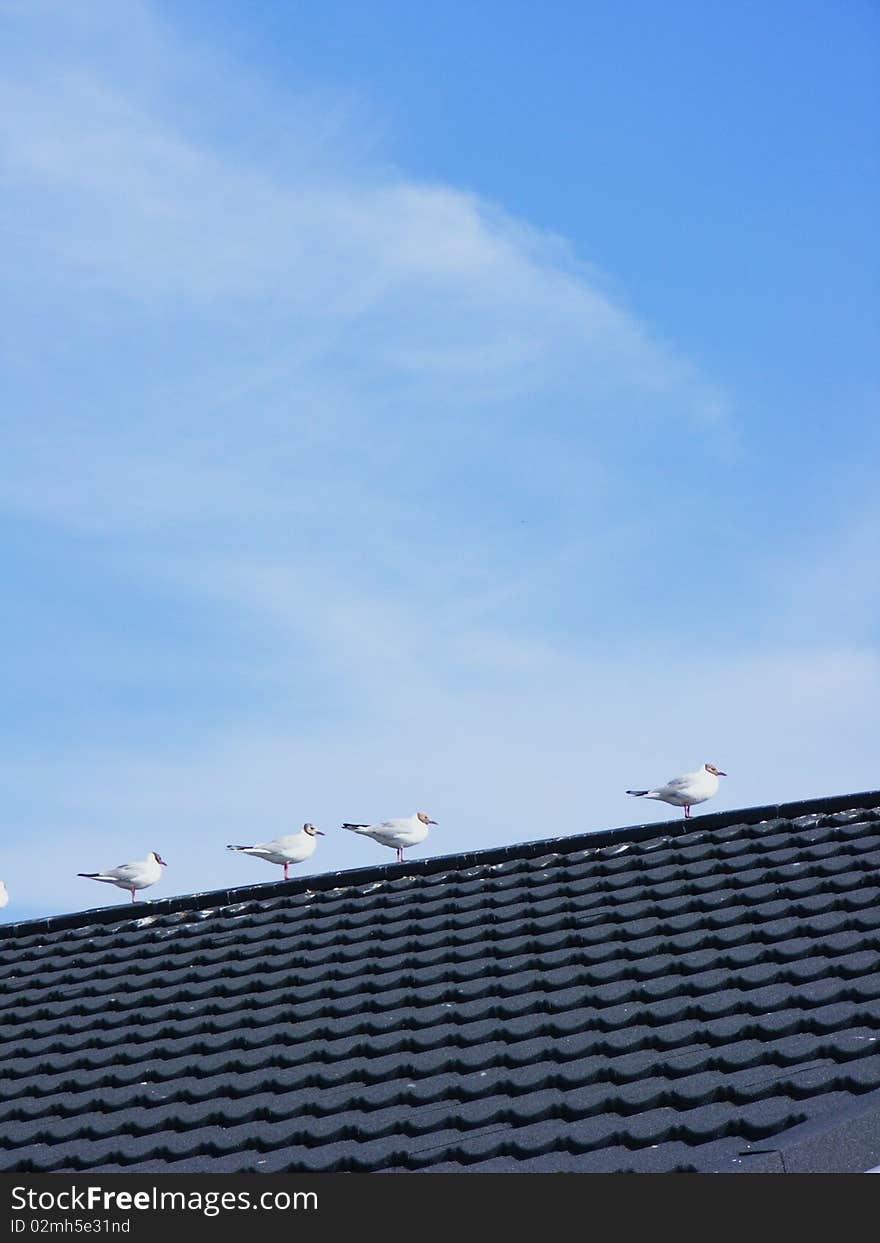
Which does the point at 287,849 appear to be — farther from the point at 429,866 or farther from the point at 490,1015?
the point at 490,1015

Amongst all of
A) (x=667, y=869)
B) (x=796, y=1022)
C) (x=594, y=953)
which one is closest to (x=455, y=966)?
(x=594, y=953)

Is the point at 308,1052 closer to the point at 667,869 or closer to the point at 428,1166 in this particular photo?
the point at 428,1166

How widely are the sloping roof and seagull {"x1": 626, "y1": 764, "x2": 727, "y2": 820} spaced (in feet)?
6.70

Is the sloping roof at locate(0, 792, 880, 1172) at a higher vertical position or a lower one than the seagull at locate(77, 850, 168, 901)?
lower

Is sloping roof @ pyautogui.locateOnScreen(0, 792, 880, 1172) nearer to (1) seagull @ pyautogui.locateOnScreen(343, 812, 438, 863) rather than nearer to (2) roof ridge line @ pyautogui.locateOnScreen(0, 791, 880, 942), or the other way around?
(2) roof ridge line @ pyautogui.locateOnScreen(0, 791, 880, 942)

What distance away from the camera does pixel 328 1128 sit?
6.23 m

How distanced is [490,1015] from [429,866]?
279cm

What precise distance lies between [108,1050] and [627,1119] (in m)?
3.49

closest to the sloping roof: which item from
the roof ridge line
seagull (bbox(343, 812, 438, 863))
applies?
the roof ridge line

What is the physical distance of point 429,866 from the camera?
9914mm

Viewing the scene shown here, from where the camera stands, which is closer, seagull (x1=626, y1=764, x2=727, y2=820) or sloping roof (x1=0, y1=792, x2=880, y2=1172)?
sloping roof (x1=0, y1=792, x2=880, y2=1172)

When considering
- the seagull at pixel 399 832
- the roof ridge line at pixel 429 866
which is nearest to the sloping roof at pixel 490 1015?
the roof ridge line at pixel 429 866

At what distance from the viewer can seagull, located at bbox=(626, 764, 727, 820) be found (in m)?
11.4
